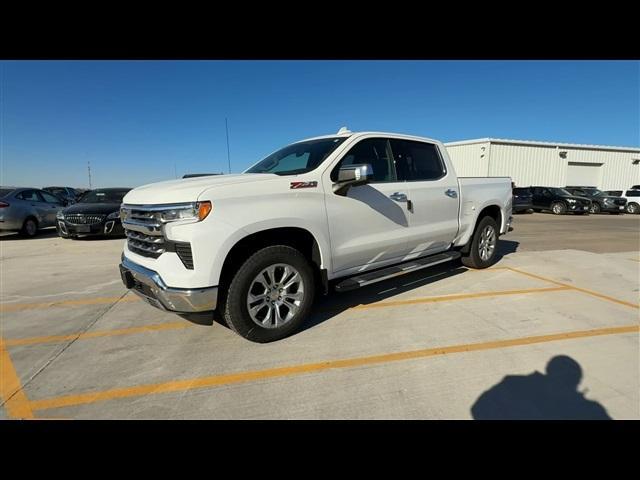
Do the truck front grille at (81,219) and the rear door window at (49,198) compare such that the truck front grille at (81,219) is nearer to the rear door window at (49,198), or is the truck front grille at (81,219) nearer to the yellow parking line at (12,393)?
the rear door window at (49,198)

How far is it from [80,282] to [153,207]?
12.3ft

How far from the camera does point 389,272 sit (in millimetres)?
3889

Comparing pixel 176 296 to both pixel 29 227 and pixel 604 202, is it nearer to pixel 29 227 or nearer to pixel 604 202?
pixel 29 227

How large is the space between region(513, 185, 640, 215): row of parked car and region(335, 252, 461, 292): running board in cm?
1756

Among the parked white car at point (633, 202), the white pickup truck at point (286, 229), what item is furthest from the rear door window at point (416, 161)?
the parked white car at point (633, 202)

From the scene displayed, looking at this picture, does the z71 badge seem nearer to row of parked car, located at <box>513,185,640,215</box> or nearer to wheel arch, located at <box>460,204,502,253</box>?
wheel arch, located at <box>460,204,502,253</box>

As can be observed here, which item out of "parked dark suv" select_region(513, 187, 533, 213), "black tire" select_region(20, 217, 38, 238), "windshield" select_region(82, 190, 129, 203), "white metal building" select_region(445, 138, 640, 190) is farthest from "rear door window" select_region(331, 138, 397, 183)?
"white metal building" select_region(445, 138, 640, 190)

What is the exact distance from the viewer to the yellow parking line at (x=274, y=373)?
239 centimetres

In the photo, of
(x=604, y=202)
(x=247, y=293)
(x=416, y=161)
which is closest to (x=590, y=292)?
(x=416, y=161)

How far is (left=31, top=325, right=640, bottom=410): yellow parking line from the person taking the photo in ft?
7.83

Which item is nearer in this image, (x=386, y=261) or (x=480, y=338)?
(x=480, y=338)

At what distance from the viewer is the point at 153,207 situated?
279 centimetres
